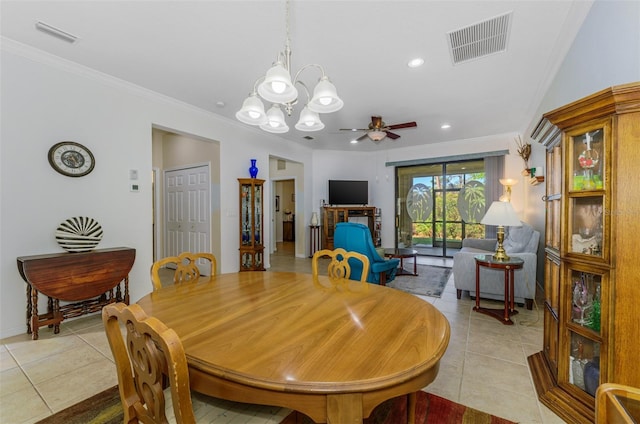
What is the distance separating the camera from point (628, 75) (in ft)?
5.11

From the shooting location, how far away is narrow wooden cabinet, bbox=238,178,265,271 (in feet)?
15.7

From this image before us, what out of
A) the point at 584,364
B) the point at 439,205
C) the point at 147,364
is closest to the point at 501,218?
the point at 584,364

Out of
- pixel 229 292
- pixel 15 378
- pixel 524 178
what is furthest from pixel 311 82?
pixel 524 178

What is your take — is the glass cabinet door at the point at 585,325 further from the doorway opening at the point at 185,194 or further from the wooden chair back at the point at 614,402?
the doorway opening at the point at 185,194

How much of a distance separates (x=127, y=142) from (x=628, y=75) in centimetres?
445

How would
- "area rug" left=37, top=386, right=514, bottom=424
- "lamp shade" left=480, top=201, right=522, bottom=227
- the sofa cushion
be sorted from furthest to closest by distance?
the sofa cushion → "lamp shade" left=480, top=201, right=522, bottom=227 → "area rug" left=37, top=386, right=514, bottom=424

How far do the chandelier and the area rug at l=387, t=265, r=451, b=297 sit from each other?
299 cm

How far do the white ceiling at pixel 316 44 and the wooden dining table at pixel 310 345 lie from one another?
81.2 inches

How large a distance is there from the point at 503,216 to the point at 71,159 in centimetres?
463

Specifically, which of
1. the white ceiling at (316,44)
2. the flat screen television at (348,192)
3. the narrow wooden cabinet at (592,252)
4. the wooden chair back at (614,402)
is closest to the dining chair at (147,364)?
the wooden chair back at (614,402)

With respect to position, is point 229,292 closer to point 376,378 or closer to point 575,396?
point 376,378

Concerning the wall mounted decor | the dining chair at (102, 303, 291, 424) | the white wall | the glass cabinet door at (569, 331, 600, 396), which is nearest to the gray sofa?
the glass cabinet door at (569, 331, 600, 396)

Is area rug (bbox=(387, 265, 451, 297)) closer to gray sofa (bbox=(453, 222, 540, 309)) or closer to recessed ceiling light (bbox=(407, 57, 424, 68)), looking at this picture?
gray sofa (bbox=(453, 222, 540, 309))

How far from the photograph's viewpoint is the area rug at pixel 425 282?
396 centimetres
